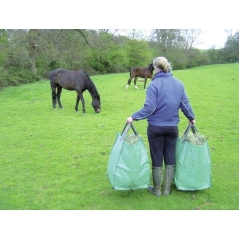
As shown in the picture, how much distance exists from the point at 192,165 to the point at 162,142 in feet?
2.07

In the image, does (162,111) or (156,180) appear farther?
(156,180)

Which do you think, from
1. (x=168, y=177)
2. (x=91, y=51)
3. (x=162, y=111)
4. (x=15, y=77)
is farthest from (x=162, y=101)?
(x=91, y=51)

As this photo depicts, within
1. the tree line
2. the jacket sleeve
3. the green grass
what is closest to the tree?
the tree line

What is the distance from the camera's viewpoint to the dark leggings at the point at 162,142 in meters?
A: 4.06

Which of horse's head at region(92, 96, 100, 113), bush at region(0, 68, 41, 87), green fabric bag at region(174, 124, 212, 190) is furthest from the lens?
bush at region(0, 68, 41, 87)

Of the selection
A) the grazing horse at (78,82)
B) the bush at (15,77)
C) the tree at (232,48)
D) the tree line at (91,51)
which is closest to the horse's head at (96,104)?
the grazing horse at (78,82)

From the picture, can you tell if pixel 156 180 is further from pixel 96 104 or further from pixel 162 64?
pixel 96 104

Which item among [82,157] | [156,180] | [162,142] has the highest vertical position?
[162,142]

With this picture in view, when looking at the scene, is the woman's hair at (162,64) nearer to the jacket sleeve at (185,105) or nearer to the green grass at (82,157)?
the jacket sleeve at (185,105)

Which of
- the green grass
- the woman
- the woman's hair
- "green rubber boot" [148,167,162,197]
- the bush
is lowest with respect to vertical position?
the bush

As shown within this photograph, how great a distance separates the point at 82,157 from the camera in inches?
254

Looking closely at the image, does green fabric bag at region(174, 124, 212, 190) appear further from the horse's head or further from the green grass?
the horse's head

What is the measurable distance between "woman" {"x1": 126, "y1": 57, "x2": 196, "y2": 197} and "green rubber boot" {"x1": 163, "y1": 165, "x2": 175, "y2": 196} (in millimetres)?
87

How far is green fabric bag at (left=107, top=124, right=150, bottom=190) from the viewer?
4008mm
